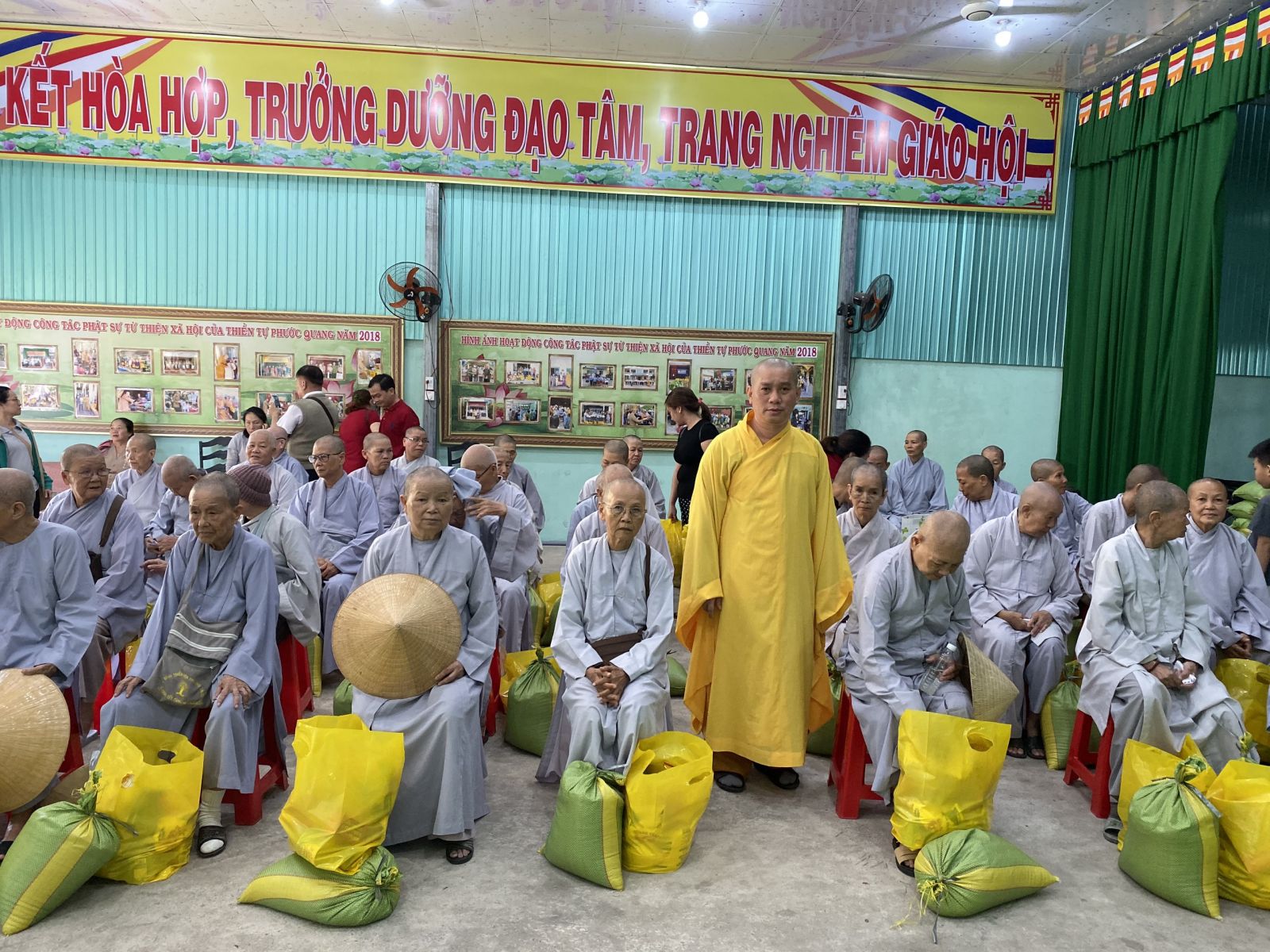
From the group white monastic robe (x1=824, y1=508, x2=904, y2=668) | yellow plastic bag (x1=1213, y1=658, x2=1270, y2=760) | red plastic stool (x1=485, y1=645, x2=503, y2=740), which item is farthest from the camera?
white monastic robe (x1=824, y1=508, x2=904, y2=668)

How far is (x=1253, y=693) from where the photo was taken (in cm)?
392

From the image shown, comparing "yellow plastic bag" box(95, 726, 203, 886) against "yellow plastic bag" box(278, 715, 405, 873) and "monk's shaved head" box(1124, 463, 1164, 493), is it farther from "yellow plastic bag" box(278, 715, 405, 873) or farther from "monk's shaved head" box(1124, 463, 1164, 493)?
"monk's shaved head" box(1124, 463, 1164, 493)

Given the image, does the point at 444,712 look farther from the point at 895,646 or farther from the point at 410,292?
the point at 410,292

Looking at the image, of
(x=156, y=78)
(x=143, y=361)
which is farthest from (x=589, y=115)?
(x=143, y=361)

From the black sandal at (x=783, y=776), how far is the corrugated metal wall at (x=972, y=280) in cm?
580

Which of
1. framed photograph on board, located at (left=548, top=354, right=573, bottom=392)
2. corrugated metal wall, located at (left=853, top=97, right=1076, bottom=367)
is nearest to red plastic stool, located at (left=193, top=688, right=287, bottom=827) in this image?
framed photograph on board, located at (left=548, top=354, right=573, bottom=392)

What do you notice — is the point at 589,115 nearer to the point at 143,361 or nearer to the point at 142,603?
the point at 143,361

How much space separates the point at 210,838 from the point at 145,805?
36 cm

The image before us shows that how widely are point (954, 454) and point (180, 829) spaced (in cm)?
784

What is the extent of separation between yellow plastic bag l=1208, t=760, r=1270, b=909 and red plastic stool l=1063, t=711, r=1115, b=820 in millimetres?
542

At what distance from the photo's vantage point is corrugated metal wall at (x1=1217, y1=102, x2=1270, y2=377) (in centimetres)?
819

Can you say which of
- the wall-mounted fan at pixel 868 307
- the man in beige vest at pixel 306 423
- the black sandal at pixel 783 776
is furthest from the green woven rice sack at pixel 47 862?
the wall-mounted fan at pixel 868 307

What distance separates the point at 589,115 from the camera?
8266 mm

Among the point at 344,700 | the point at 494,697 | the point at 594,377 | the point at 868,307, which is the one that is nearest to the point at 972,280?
the point at 868,307
